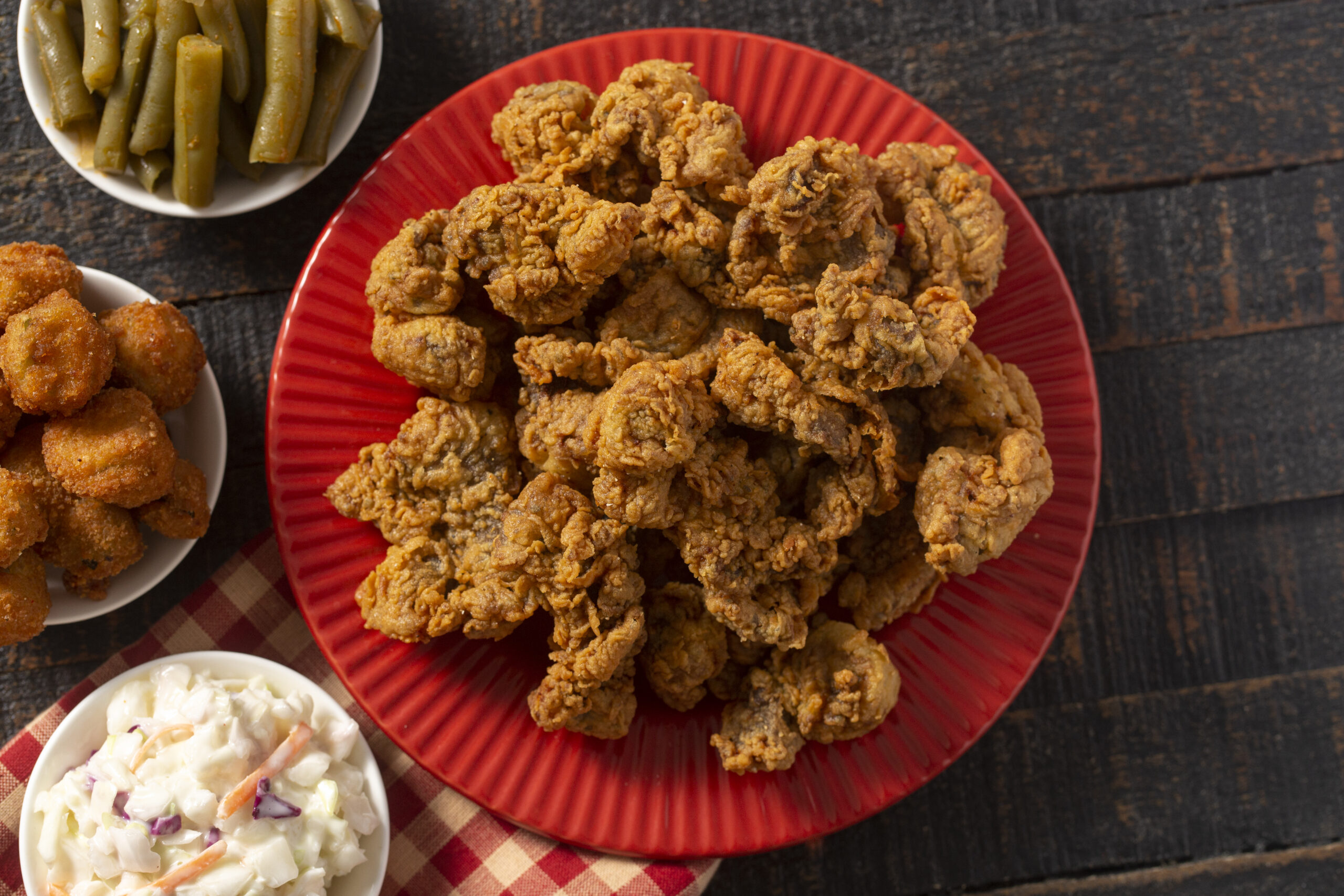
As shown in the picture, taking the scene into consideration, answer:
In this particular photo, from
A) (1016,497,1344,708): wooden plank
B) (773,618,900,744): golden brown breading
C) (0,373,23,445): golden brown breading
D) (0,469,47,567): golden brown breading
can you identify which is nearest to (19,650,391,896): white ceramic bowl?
(0,469,47,567): golden brown breading

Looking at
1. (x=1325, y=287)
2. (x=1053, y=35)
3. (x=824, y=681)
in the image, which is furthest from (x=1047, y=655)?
(x=1053, y=35)

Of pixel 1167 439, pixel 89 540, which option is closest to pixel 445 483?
pixel 89 540

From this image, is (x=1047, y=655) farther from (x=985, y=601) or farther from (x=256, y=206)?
(x=256, y=206)

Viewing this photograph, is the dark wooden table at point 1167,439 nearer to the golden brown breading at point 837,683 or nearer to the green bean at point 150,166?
the golden brown breading at point 837,683

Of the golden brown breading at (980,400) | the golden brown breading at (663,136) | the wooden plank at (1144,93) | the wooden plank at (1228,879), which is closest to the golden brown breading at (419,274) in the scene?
the golden brown breading at (663,136)

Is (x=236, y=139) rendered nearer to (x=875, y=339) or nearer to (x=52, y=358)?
(x=52, y=358)

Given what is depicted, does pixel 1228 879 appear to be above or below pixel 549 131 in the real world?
below
